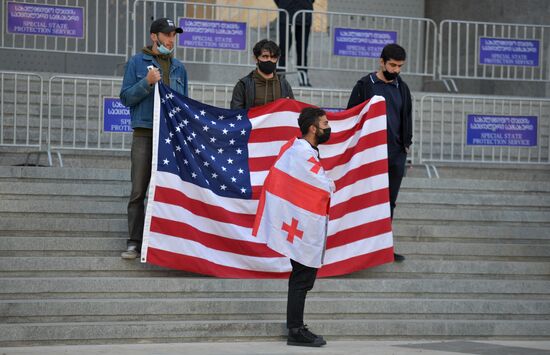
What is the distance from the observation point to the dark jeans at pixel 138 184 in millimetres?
9938

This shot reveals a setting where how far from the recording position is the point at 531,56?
15812 mm

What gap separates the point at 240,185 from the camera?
404 inches

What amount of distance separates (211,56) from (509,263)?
5.93 metres

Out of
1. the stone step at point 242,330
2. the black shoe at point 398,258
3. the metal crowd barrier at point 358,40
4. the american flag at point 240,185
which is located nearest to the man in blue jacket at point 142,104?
the american flag at point 240,185

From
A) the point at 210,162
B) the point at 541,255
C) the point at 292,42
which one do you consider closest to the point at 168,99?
the point at 210,162

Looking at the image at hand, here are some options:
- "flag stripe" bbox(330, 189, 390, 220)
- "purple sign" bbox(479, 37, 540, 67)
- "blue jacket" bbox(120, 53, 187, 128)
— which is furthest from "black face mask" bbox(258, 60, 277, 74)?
"purple sign" bbox(479, 37, 540, 67)

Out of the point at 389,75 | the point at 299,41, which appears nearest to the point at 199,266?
the point at 389,75

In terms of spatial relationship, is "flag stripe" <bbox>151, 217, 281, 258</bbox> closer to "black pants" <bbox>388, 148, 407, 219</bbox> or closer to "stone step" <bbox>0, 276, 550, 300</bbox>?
"stone step" <bbox>0, 276, 550, 300</bbox>

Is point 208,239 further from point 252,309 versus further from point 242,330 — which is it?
point 242,330

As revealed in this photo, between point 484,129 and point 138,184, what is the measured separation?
5977 mm

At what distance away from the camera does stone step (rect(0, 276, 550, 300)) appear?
9391 millimetres

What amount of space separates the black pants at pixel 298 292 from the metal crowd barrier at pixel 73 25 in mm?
6441

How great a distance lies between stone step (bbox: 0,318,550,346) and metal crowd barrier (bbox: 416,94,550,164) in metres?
4.32

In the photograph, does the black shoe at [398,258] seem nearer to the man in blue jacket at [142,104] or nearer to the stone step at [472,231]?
the stone step at [472,231]
